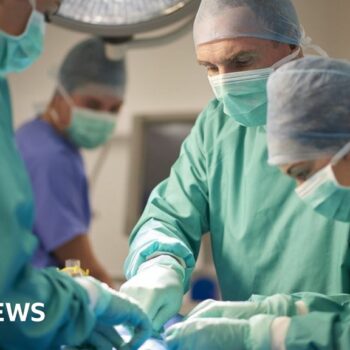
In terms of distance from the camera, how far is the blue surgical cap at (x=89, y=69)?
2666mm

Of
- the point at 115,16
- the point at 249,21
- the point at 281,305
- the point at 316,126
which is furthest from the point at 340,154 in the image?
the point at 115,16

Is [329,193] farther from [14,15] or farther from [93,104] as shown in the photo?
[93,104]

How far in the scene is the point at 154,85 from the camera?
3467 mm

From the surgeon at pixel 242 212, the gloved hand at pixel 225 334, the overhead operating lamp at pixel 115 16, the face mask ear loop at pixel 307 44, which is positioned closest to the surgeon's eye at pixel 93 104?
the overhead operating lamp at pixel 115 16

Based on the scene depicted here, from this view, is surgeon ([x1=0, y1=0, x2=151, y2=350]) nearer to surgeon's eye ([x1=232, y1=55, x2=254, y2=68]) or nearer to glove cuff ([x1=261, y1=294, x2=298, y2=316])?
glove cuff ([x1=261, y1=294, x2=298, y2=316])

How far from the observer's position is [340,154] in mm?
1161

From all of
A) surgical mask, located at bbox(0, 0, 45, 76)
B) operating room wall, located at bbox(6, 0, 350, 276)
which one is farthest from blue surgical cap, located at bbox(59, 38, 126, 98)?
surgical mask, located at bbox(0, 0, 45, 76)

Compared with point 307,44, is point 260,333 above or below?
below

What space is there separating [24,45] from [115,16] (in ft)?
2.60

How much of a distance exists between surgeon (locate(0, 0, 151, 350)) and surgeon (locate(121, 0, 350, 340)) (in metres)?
0.29

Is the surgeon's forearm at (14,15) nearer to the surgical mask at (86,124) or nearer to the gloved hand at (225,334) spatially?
the gloved hand at (225,334)

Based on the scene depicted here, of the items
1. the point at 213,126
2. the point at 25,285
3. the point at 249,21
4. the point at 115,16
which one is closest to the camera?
the point at 25,285

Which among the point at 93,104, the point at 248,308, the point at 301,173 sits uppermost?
the point at 301,173

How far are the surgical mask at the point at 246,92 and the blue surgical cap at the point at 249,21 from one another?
6 centimetres
